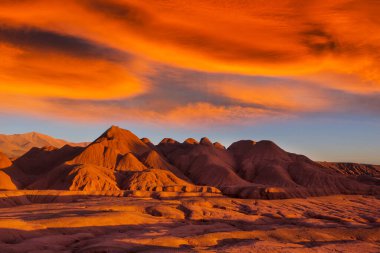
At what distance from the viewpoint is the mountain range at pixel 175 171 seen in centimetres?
11512

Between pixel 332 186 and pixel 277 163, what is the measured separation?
31.1 meters

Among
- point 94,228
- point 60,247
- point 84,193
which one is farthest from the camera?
point 84,193

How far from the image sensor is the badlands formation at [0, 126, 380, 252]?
42062mm

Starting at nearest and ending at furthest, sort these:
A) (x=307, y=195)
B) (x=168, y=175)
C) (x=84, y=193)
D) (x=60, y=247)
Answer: (x=60, y=247) < (x=84, y=193) < (x=307, y=195) < (x=168, y=175)

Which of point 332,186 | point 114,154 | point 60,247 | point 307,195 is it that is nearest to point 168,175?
point 114,154

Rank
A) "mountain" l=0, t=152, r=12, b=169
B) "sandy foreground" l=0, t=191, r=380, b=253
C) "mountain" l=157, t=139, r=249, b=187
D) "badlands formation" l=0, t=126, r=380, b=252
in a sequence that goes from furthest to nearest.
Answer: "mountain" l=157, t=139, r=249, b=187 < "mountain" l=0, t=152, r=12, b=169 < "badlands formation" l=0, t=126, r=380, b=252 < "sandy foreground" l=0, t=191, r=380, b=253

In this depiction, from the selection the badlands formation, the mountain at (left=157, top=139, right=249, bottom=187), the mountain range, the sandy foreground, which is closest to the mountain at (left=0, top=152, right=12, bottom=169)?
the mountain range

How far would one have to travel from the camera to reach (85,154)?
14962 cm

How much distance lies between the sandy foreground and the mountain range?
29685 millimetres

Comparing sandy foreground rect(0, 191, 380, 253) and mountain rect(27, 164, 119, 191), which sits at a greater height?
mountain rect(27, 164, 119, 191)

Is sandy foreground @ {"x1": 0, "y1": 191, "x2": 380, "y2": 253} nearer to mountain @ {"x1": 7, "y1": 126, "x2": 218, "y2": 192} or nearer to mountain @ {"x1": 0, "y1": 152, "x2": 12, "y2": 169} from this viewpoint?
mountain @ {"x1": 7, "y1": 126, "x2": 218, "y2": 192}

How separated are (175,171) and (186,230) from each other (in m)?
106

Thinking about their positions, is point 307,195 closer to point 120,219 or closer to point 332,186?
point 332,186

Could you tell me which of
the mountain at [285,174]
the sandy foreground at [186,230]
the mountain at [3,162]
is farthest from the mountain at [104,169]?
the mountain at [285,174]
